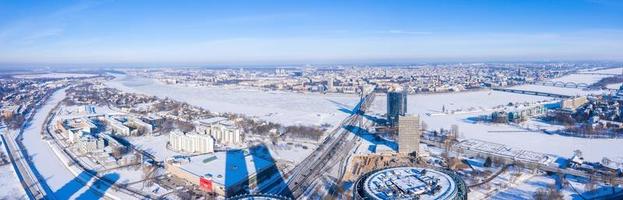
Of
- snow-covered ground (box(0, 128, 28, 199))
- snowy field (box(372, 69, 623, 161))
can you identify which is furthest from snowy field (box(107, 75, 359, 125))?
snow-covered ground (box(0, 128, 28, 199))

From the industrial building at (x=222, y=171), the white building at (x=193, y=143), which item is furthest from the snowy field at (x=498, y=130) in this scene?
the white building at (x=193, y=143)

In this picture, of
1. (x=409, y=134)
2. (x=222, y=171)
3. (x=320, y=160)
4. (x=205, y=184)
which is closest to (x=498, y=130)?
(x=409, y=134)

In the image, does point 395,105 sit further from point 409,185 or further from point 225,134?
point 409,185

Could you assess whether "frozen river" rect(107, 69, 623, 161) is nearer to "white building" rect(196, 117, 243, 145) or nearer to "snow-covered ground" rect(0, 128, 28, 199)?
"white building" rect(196, 117, 243, 145)

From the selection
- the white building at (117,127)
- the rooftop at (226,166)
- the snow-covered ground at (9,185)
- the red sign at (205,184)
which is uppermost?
the white building at (117,127)

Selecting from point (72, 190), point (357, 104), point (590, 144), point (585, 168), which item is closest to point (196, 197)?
point (72, 190)

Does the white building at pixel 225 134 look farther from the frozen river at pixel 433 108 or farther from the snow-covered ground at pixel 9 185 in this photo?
the snow-covered ground at pixel 9 185
